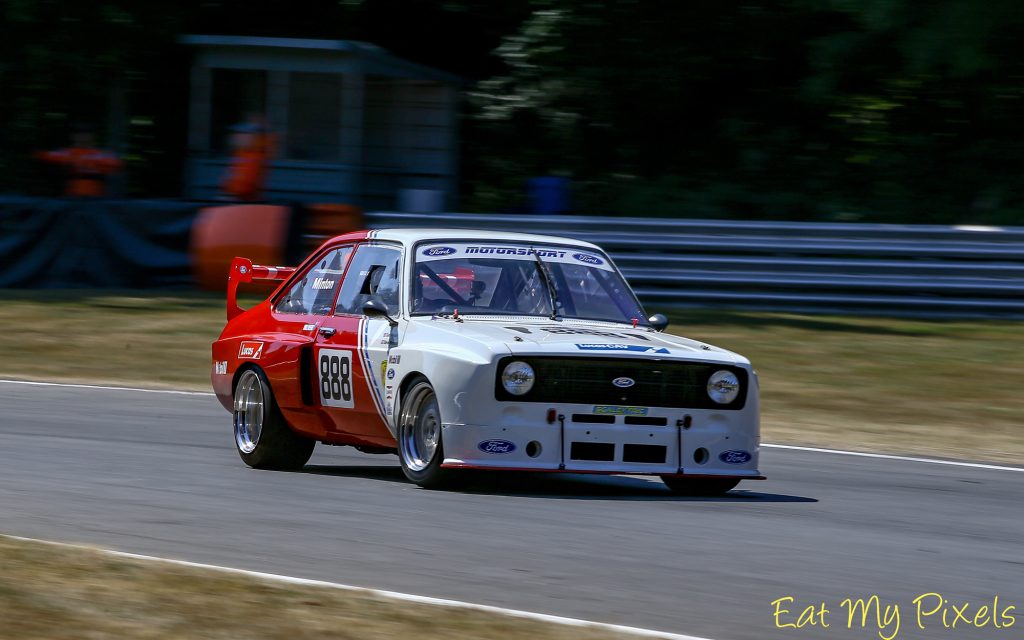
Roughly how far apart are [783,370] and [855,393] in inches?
49.1

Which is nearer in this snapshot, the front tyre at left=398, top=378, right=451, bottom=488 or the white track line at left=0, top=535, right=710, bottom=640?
the white track line at left=0, top=535, right=710, bottom=640

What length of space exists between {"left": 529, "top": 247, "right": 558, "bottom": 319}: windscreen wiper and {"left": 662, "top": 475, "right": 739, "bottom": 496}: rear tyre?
1.12m

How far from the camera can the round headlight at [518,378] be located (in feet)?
25.7

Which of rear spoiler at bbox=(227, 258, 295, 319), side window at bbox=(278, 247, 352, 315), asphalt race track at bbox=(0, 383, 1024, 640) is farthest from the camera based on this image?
rear spoiler at bbox=(227, 258, 295, 319)

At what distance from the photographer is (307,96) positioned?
26.0 metres

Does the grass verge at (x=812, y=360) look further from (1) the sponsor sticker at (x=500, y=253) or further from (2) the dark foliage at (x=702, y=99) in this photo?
(2) the dark foliage at (x=702, y=99)

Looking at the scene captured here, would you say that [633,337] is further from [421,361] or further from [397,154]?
[397,154]

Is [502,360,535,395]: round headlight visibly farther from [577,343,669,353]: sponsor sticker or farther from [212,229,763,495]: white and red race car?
[577,343,669,353]: sponsor sticker

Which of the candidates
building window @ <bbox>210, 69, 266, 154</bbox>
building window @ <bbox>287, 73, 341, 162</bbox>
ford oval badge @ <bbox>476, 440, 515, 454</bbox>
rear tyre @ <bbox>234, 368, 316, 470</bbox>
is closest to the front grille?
ford oval badge @ <bbox>476, 440, 515, 454</bbox>

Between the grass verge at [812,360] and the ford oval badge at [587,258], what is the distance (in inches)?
118

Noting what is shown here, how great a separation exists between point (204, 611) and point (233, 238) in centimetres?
1600

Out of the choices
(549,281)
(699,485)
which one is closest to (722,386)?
(699,485)

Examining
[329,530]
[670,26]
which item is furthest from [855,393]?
[670,26]

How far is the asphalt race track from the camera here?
570 centimetres
